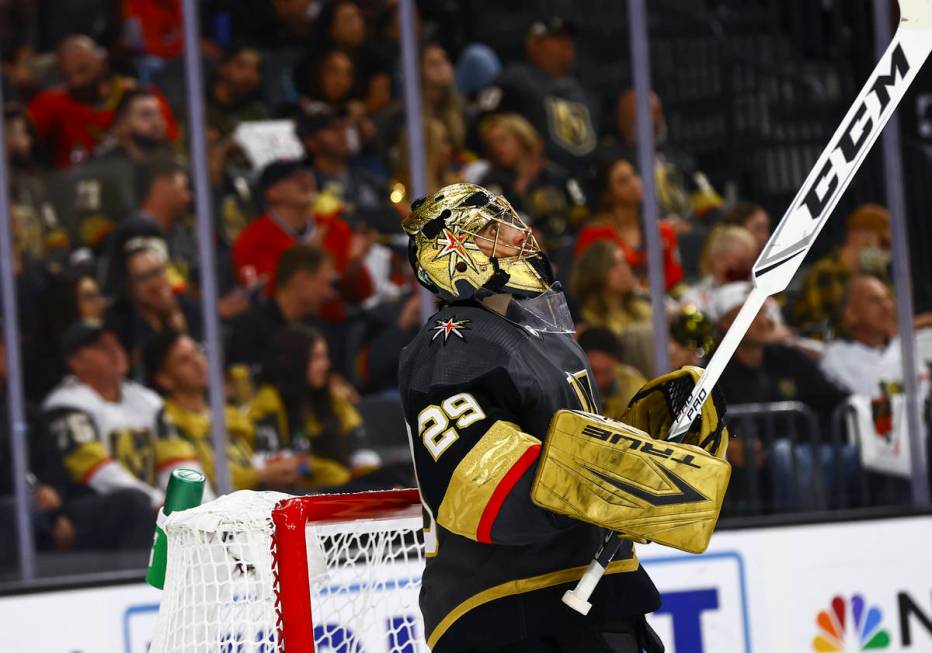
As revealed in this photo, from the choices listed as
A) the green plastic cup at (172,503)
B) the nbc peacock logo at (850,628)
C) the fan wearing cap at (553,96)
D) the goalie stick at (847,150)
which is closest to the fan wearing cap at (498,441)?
the goalie stick at (847,150)

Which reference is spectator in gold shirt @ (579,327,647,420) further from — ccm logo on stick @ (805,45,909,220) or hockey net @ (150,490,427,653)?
ccm logo on stick @ (805,45,909,220)

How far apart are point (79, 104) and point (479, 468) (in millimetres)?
2894

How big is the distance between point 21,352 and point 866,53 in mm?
2464

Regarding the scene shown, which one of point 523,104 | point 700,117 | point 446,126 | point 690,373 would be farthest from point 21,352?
point 690,373

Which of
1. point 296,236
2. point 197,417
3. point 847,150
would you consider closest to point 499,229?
point 847,150

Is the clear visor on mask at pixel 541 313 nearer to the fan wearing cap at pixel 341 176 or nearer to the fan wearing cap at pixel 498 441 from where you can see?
the fan wearing cap at pixel 498 441

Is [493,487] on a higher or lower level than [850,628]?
higher

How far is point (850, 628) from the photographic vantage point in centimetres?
388

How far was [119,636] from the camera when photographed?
363 cm

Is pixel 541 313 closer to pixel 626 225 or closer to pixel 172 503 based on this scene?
pixel 172 503

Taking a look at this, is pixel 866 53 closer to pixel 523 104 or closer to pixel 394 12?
pixel 523 104

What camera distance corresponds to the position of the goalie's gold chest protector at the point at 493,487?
1.90 meters

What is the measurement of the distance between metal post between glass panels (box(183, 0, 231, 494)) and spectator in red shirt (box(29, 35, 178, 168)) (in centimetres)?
21

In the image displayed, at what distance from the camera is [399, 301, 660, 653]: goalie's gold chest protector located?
1902 mm
